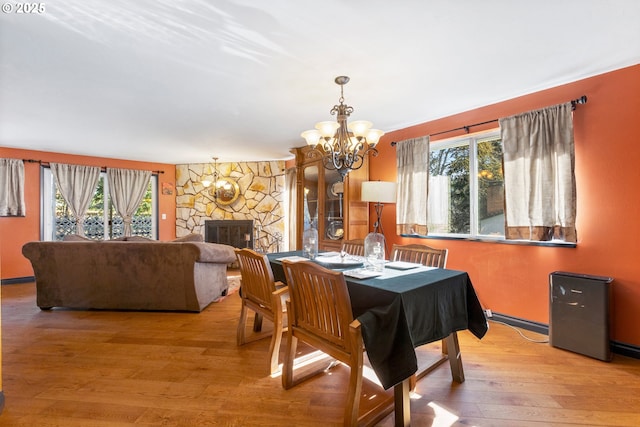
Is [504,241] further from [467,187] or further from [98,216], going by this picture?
[98,216]

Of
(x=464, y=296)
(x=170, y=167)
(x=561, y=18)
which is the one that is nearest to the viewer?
(x=561, y=18)

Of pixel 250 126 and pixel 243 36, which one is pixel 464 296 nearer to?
pixel 243 36

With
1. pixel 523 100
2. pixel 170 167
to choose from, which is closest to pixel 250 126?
pixel 523 100

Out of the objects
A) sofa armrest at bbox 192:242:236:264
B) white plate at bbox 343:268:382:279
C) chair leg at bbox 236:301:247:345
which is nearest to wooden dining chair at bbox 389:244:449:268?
white plate at bbox 343:268:382:279

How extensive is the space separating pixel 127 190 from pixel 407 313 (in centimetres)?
639

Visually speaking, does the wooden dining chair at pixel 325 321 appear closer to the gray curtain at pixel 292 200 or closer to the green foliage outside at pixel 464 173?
the green foliage outside at pixel 464 173

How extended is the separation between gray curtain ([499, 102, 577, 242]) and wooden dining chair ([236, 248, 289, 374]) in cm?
233

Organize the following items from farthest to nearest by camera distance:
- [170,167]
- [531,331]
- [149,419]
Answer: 1. [170,167]
2. [531,331]
3. [149,419]

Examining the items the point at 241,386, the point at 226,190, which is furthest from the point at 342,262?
the point at 226,190

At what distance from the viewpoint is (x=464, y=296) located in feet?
6.41

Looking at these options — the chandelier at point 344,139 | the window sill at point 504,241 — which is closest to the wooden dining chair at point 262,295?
the chandelier at point 344,139

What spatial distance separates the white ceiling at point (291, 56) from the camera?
175 centimetres

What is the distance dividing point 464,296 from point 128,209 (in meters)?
6.44

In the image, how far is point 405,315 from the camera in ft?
4.99
